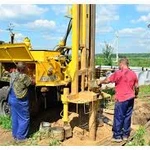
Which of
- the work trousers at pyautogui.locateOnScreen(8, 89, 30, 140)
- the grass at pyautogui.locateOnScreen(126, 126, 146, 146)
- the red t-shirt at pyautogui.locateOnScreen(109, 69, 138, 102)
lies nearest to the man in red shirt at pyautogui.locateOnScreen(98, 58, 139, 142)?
the red t-shirt at pyautogui.locateOnScreen(109, 69, 138, 102)

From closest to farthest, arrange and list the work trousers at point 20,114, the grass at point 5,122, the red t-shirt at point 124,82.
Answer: the red t-shirt at point 124,82 → the work trousers at point 20,114 → the grass at point 5,122

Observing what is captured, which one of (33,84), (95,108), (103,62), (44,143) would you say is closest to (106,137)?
(95,108)

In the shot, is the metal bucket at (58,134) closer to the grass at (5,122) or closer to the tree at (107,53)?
the grass at (5,122)

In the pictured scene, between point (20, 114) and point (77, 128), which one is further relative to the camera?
point (77, 128)

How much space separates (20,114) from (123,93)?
223 centimetres

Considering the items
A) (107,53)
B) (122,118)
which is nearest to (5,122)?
(122,118)

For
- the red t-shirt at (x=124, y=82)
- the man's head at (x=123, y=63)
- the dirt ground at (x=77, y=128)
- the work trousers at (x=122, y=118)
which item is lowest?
the dirt ground at (x=77, y=128)

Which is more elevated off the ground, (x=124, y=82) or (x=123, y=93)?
(x=124, y=82)

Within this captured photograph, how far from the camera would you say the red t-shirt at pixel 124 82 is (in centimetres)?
753

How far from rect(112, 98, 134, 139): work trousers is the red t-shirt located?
0.39 feet

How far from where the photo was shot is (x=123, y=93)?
298 inches

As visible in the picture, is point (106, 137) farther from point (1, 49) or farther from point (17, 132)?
point (1, 49)

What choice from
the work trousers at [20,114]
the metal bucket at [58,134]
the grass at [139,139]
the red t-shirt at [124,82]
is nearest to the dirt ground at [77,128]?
the metal bucket at [58,134]

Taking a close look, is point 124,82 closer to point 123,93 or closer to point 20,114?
point 123,93
